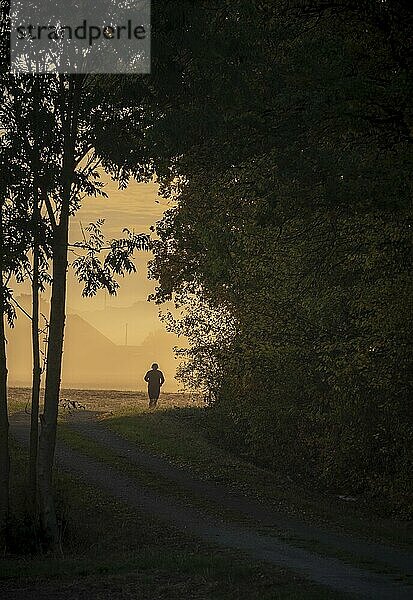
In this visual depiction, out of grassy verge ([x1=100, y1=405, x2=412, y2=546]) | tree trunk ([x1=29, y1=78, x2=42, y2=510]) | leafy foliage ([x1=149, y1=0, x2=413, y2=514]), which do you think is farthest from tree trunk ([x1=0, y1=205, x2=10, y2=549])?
grassy verge ([x1=100, y1=405, x2=412, y2=546])

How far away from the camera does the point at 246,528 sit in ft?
65.0

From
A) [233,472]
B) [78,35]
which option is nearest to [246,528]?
[233,472]

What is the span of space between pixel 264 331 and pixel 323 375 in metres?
2.25

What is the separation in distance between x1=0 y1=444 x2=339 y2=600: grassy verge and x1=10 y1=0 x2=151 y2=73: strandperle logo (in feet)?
28.7

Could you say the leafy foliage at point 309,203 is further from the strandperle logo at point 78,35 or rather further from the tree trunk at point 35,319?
the tree trunk at point 35,319

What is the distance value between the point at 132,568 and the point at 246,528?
4.76 m

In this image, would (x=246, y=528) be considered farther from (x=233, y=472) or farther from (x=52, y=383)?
(x=233, y=472)

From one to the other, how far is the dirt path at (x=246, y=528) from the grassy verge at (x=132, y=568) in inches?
23.8

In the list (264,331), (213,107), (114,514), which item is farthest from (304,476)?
(213,107)

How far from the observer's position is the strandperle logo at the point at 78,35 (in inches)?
736

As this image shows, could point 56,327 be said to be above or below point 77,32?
below

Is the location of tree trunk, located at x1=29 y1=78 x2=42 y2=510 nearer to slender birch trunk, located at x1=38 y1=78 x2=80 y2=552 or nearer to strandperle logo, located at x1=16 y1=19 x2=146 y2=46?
slender birch trunk, located at x1=38 y1=78 x2=80 y2=552

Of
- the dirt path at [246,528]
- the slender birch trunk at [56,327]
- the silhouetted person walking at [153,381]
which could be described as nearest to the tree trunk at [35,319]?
the slender birch trunk at [56,327]

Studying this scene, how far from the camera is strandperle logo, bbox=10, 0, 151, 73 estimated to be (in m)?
18.7
